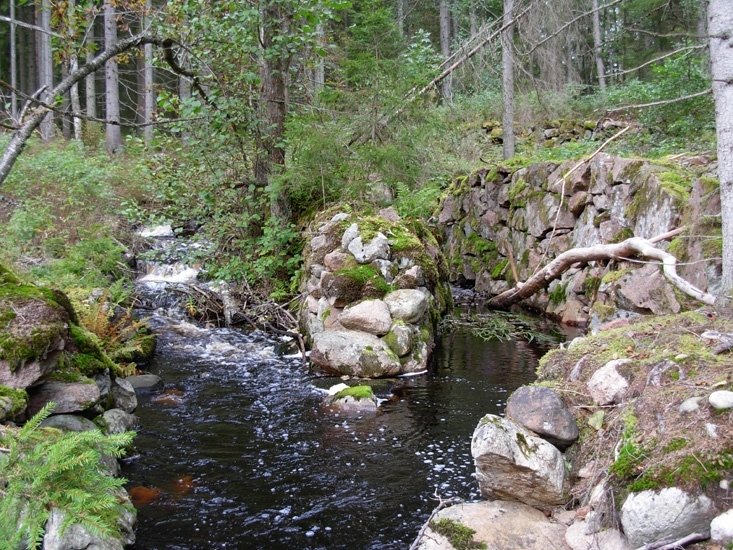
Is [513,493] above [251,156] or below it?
below

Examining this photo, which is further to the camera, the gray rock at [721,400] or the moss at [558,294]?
the moss at [558,294]

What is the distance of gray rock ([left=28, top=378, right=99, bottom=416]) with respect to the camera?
178 inches

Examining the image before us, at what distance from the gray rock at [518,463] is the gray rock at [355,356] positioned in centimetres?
376

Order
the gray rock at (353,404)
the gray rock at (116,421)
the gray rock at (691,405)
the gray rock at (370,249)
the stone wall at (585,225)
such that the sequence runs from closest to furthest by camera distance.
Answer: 1. the gray rock at (691,405)
2. the gray rock at (116,421)
3. the gray rock at (353,404)
4. the stone wall at (585,225)
5. the gray rock at (370,249)

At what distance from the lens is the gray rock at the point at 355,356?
24.8 ft

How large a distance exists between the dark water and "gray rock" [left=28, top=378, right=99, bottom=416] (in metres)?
0.71

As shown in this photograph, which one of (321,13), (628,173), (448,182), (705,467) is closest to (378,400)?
(705,467)

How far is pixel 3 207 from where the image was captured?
1205cm

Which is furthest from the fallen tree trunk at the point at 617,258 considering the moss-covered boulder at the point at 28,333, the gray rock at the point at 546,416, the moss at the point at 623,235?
the moss-covered boulder at the point at 28,333

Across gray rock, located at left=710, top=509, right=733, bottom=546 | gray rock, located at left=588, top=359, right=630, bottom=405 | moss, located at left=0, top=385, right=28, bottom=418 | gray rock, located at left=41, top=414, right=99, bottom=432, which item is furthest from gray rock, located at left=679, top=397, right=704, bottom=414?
moss, located at left=0, top=385, right=28, bottom=418

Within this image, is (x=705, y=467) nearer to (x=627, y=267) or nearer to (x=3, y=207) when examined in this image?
(x=627, y=267)

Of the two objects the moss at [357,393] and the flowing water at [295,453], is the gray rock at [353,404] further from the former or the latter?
the flowing water at [295,453]

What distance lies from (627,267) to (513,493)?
5269 mm

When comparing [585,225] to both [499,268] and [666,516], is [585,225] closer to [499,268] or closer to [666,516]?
[499,268]
